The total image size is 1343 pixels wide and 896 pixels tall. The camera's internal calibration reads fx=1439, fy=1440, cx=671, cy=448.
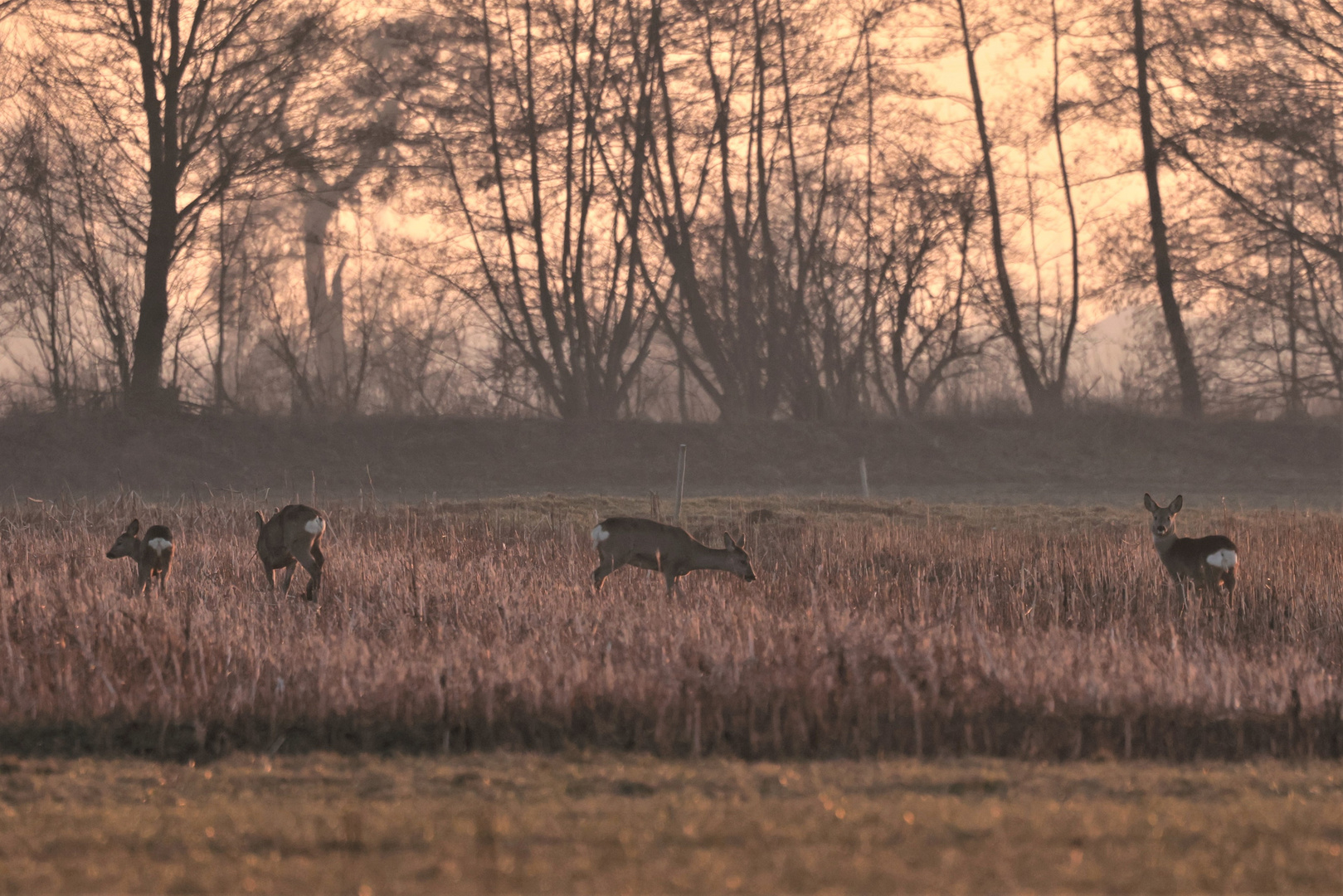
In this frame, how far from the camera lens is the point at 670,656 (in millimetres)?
9234

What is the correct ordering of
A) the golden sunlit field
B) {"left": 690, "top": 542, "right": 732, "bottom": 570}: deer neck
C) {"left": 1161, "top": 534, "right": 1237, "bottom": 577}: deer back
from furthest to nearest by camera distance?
{"left": 690, "top": 542, "right": 732, "bottom": 570}: deer neck
{"left": 1161, "top": 534, "right": 1237, "bottom": 577}: deer back
the golden sunlit field

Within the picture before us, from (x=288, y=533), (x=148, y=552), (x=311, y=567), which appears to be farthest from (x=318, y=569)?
(x=148, y=552)

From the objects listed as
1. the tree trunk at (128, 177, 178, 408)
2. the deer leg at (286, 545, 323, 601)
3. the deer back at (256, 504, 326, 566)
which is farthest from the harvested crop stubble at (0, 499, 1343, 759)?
the tree trunk at (128, 177, 178, 408)

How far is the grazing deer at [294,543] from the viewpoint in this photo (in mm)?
12883

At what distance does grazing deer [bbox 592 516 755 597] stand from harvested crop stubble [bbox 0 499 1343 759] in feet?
0.89

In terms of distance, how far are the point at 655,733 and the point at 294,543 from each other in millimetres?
6633

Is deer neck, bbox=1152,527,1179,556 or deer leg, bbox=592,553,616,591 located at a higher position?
deer neck, bbox=1152,527,1179,556

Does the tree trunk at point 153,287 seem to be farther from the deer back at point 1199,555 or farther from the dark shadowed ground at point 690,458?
the deer back at point 1199,555

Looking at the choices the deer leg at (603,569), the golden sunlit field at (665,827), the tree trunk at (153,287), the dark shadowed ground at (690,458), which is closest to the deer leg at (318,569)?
the deer leg at (603,569)

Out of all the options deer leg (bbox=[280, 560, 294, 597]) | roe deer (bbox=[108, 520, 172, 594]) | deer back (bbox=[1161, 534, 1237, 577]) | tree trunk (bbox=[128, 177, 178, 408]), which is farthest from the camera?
tree trunk (bbox=[128, 177, 178, 408])

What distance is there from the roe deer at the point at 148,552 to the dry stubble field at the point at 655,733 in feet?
1.07

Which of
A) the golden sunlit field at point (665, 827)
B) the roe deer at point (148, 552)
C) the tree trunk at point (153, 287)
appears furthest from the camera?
the tree trunk at point (153, 287)

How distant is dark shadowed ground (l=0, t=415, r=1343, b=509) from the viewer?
30.1m

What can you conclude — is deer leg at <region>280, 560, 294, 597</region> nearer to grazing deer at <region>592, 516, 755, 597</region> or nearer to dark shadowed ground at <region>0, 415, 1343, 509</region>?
grazing deer at <region>592, 516, 755, 597</region>
